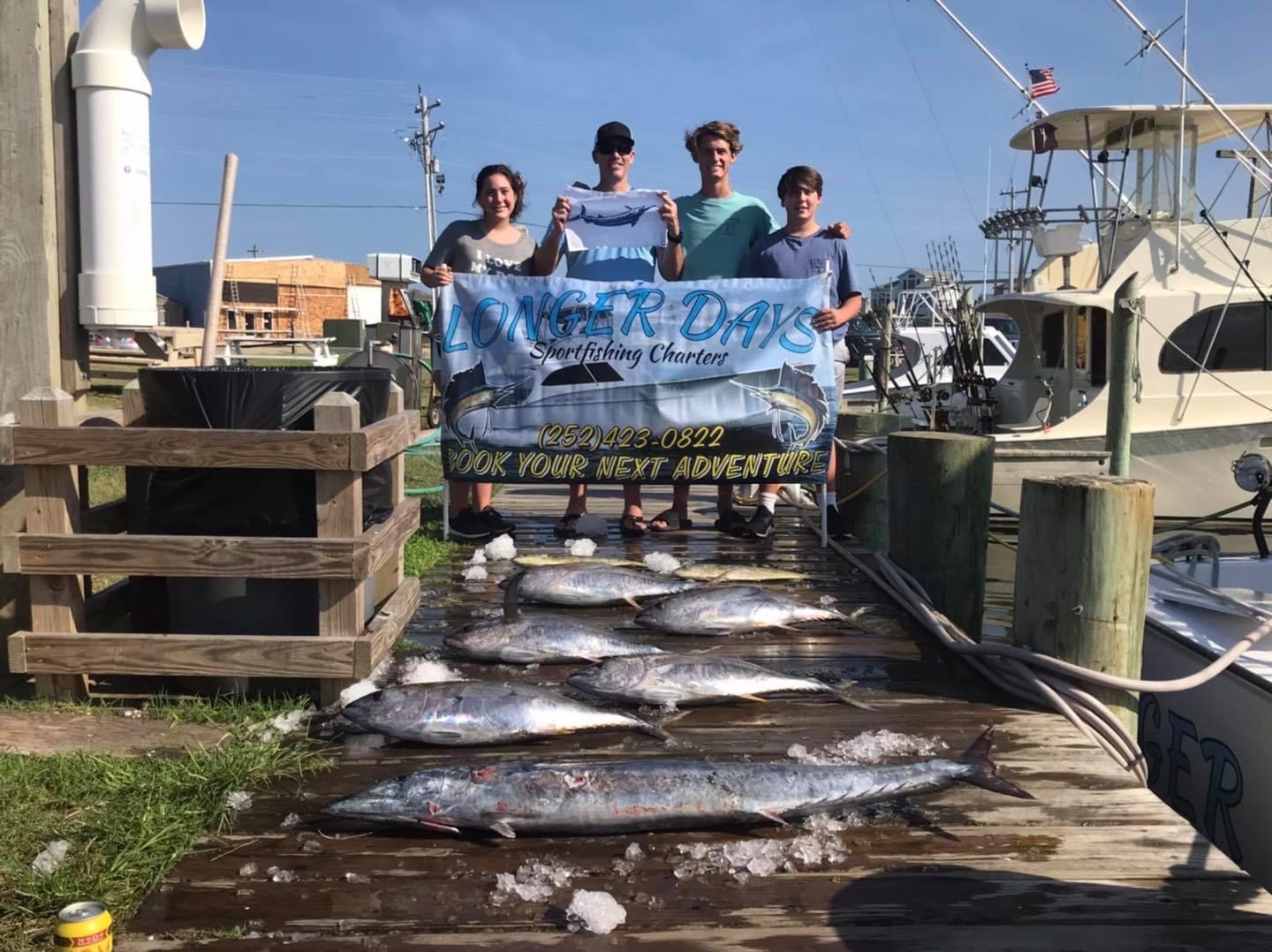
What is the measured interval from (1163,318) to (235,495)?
1052 centimetres

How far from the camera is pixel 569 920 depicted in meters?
2.16

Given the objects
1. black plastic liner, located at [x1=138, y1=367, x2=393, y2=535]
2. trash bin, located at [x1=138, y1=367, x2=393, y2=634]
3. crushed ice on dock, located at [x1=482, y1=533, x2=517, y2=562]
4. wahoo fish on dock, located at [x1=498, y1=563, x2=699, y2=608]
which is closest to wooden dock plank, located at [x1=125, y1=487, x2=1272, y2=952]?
trash bin, located at [x1=138, y1=367, x2=393, y2=634]

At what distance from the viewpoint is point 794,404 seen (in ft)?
19.1

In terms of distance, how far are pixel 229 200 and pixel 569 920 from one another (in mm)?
4388

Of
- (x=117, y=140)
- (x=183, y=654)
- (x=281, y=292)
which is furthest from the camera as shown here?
(x=281, y=292)

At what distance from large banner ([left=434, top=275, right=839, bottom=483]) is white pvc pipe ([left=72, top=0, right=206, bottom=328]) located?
2087mm

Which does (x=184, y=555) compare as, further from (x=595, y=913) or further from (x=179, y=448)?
(x=595, y=913)

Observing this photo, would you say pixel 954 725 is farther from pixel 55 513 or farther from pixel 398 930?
pixel 55 513

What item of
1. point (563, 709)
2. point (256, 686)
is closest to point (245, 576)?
point (256, 686)

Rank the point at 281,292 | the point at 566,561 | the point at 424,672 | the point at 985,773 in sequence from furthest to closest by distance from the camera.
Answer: the point at 281,292, the point at 566,561, the point at 424,672, the point at 985,773

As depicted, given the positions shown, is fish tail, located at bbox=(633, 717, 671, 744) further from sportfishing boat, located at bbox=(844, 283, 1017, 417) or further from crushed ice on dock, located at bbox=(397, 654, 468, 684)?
sportfishing boat, located at bbox=(844, 283, 1017, 417)

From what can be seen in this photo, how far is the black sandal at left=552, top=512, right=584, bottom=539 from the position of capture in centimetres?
613

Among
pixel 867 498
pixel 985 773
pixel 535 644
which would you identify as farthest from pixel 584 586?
pixel 867 498

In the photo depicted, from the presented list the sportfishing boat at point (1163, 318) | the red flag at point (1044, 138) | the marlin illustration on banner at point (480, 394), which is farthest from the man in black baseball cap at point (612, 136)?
the red flag at point (1044, 138)
